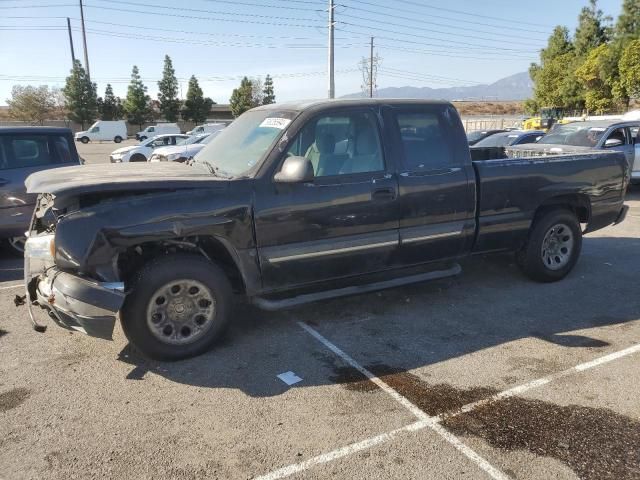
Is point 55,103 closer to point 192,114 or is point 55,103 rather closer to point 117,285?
point 192,114

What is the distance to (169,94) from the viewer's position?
229 ft

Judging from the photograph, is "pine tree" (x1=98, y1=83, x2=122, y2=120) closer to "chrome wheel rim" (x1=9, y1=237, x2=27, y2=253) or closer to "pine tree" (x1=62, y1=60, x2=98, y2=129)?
"pine tree" (x1=62, y1=60, x2=98, y2=129)

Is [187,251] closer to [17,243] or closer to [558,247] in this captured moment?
[558,247]

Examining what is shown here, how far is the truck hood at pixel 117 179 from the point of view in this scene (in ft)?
11.7

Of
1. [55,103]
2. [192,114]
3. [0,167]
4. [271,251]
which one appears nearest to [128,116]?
[192,114]

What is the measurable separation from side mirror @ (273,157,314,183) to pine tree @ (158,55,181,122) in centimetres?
7105

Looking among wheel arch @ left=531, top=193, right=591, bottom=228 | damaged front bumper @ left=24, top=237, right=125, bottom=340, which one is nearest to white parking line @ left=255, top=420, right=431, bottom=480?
damaged front bumper @ left=24, top=237, right=125, bottom=340

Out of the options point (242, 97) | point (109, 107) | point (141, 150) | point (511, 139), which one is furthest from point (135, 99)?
point (511, 139)

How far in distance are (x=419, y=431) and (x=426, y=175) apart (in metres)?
2.45

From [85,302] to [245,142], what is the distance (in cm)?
197

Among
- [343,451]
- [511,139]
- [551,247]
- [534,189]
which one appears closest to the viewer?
[343,451]

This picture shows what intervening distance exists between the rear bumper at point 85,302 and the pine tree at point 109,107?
223 ft

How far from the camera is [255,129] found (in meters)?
4.65

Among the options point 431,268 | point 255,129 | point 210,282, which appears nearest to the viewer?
point 210,282
